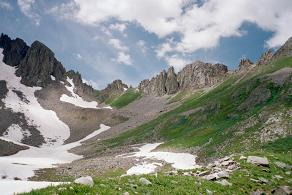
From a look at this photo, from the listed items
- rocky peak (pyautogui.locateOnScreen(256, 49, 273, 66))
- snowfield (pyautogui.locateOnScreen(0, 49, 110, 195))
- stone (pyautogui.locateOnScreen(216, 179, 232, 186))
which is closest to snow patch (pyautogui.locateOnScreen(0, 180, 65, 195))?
stone (pyautogui.locateOnScreen(216, 179, 232, 186))

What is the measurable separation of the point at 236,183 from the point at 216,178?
4.37 ft

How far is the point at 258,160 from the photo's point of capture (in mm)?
30562

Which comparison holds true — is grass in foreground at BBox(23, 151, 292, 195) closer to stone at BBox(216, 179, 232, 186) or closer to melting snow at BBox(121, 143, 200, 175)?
stone at BBox(216, 179, 232, 186)

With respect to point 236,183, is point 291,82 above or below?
above

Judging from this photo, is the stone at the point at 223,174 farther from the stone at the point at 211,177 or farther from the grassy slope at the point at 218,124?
the grassy slope at the point at 218,124

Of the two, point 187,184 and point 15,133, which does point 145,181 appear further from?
point 15,133

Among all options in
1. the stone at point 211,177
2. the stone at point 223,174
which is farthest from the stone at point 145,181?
the stone at point 223,174

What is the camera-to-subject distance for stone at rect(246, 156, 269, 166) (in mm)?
29952

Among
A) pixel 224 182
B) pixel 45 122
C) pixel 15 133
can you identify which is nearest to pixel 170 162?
pixel 224 182

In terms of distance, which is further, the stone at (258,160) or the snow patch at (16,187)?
the stone at (258,160)

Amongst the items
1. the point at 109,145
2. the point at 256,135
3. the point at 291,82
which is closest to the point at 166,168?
the point at 256,135

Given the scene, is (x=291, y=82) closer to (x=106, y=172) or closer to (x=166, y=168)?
(x=166, y=168)

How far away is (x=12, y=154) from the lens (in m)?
114

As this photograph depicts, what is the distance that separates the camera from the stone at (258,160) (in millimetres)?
29952
